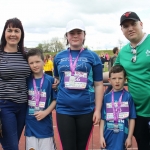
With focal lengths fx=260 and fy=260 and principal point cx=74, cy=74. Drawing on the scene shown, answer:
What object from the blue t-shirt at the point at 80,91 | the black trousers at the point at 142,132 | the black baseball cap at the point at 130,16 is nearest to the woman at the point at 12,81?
the blue t-shirt at the point at 80,91

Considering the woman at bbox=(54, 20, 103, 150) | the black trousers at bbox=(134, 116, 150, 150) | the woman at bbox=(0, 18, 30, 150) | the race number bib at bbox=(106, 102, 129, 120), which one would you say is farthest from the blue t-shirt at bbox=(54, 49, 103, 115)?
the black trousers at bbox=(134, 116, 150, 150)

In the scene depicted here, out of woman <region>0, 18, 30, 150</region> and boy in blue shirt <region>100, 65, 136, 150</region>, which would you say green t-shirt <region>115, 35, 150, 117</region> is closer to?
boy in blue shirt <region>100, 65, 136, 150</region>

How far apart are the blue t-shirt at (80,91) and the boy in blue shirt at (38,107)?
32 cm

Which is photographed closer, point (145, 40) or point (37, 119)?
point (145, 40)

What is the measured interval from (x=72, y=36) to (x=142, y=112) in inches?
46.9

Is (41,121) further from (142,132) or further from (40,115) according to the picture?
(142,132)

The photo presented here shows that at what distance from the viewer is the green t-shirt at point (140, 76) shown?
288 cm

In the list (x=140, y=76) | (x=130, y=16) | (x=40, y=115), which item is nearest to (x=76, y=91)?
(x=40, y=115)

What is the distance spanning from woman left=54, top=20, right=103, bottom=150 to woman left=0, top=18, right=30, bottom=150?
18.2 inches

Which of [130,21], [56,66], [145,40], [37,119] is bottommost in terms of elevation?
[37,119]

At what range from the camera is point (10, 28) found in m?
3.05

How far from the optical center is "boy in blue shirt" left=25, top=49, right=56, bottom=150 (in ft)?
10.5

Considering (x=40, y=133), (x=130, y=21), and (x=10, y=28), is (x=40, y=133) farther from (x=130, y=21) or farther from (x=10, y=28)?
(x=130, y=21)

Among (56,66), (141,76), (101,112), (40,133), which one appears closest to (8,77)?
(56,66)
